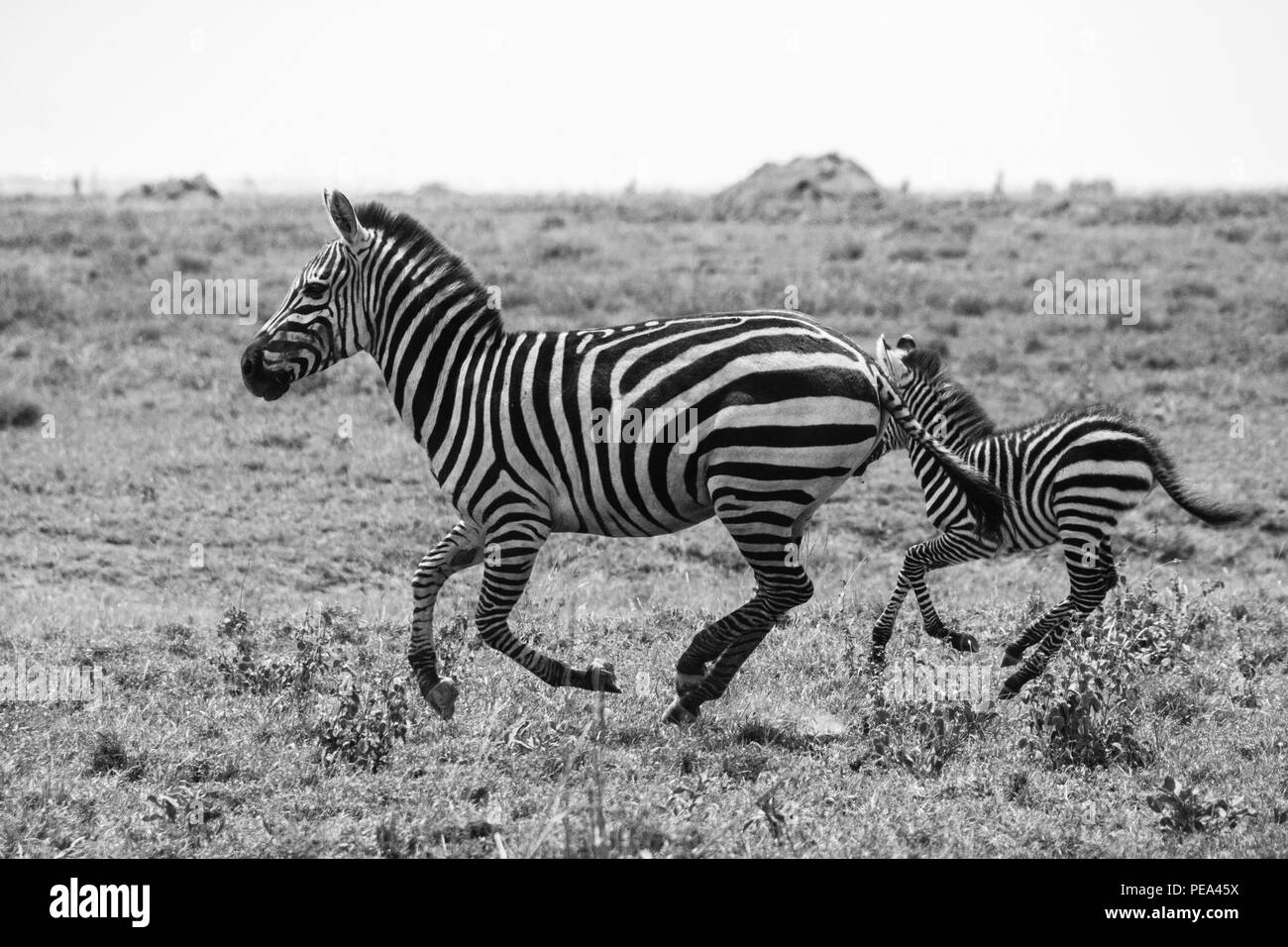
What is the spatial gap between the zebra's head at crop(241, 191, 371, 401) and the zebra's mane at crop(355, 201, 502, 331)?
12 centimetres

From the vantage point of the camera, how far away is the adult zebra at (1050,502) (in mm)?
7988

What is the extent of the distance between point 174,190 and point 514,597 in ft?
130

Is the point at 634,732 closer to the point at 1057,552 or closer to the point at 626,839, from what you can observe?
the point at 626,839

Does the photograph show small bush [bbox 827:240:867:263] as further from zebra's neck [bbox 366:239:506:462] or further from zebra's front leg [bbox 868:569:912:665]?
zebra's neck [bbox 366:239:506:462]

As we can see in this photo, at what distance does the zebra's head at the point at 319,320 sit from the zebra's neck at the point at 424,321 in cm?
9

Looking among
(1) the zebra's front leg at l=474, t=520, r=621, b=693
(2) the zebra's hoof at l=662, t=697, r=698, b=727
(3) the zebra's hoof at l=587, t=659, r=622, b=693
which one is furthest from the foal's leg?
(1) the zebra's front leg at l=474, t=520, r=621, b=693

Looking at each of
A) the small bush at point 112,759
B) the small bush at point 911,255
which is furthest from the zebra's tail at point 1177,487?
the small bush at point 911,255

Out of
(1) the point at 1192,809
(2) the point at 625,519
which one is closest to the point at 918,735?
(1) the point at 1192,809

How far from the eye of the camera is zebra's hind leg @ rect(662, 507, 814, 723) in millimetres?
6730

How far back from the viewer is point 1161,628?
26.8ft

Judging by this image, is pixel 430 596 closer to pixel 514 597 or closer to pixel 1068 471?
pixel 514 597

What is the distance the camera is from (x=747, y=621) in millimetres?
6867

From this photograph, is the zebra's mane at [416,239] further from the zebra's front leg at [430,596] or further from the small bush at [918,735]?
the small bush at [918,735]
